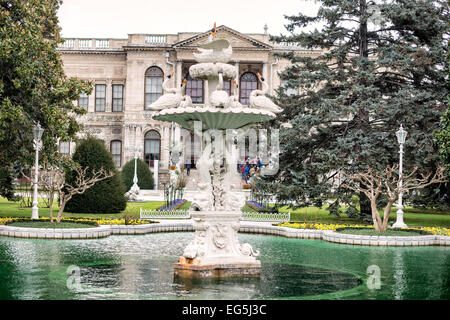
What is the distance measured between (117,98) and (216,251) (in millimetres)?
37489

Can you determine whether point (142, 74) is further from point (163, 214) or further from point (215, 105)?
point (215, 105)

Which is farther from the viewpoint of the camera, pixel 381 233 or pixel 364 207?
pixel 364 207

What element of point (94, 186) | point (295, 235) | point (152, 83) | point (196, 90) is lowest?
point (295, 235)

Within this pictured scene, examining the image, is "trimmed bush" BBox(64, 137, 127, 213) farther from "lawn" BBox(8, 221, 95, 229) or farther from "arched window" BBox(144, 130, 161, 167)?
"arched window" BBox(144, 130, 161, 167)

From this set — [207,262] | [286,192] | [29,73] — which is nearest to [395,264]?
[207,262]

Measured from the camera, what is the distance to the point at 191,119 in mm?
9328

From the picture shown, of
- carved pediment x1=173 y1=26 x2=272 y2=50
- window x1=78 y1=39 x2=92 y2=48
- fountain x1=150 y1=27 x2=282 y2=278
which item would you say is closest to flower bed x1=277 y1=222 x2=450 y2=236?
fountain x1=150 y1=27 x2=282 y2=278

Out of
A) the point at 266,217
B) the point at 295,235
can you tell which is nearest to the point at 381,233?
the point at 295,235

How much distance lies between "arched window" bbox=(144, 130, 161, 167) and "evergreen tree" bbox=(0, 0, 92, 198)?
25.6 meters

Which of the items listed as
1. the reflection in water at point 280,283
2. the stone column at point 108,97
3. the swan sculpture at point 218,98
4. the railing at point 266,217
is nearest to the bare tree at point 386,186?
the railing at point 266,217

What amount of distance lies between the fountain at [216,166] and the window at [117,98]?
36238 millimetres

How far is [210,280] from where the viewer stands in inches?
333

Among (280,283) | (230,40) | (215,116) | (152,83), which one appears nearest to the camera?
(280,283)

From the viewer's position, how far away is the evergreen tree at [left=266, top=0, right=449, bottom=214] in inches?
736
